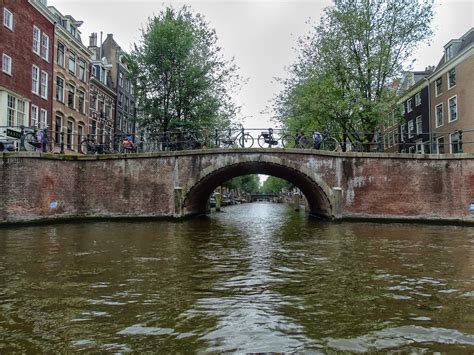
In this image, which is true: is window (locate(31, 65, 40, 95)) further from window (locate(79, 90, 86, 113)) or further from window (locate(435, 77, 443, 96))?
window (locate(435, 77, 443, 96))

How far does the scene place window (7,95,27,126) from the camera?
23.3 m

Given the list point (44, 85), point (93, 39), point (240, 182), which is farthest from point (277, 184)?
point (44, 85)

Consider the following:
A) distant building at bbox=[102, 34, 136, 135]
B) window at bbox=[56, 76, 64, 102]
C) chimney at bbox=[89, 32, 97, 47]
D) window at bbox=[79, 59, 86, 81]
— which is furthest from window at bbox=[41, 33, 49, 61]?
chimney at bbox=[89, 32, 97, 47]

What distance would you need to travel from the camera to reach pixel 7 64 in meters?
23.2

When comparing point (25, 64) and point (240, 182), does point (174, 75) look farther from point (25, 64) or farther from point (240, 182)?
point (240, 182)

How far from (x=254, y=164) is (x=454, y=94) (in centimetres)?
1961

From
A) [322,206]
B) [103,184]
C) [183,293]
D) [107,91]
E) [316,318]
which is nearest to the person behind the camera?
[316,318]

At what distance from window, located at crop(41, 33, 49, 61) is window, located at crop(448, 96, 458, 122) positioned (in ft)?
96.7

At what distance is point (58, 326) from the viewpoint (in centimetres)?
387

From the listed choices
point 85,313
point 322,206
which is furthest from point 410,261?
point 322,206

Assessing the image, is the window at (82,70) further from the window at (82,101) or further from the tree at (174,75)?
the tree at (174,75)

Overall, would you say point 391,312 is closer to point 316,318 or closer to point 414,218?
point 316,318

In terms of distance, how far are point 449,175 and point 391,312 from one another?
16.1 m

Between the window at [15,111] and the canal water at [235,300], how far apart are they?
17.2 m
